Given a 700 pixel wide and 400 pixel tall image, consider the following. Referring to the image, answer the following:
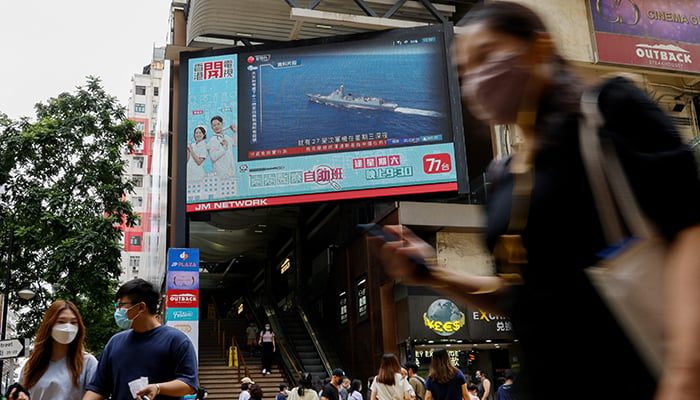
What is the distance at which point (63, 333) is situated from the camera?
4.13 m

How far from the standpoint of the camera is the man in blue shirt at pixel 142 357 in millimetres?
3475

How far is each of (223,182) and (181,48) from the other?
5.09 metres

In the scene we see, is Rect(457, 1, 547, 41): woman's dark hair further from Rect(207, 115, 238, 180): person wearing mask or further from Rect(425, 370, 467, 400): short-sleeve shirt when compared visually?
Rect(207, 115, 238, 180): person wearing mask

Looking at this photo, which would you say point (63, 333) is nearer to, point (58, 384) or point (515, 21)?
point (58, 384)

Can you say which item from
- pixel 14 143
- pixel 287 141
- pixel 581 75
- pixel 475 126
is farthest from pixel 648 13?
pixel 581 75

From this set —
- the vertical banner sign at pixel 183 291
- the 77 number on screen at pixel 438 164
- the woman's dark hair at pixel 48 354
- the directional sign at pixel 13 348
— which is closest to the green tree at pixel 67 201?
the vertical banner sign at pixel 183 291

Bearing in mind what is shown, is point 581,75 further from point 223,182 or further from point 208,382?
point 208,382

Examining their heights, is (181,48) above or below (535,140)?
above

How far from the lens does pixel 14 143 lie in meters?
18.2

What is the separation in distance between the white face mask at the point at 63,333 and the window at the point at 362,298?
57.4 feet

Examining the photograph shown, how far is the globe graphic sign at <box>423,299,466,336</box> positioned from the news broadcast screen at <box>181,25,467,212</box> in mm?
3321

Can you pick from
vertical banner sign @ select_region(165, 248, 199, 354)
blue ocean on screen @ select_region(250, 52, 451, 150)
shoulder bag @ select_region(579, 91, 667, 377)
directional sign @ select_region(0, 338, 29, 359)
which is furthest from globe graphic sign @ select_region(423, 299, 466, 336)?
shoulder bag @ select_region(579, 91, 667, 377)

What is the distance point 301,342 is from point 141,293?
20.9m

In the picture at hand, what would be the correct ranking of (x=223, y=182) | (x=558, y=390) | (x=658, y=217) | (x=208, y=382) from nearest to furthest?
1. (x=658, y=217)
2. (x=558, y=390)
3. (x=223, y=182)
4. (x=208, y=382)
